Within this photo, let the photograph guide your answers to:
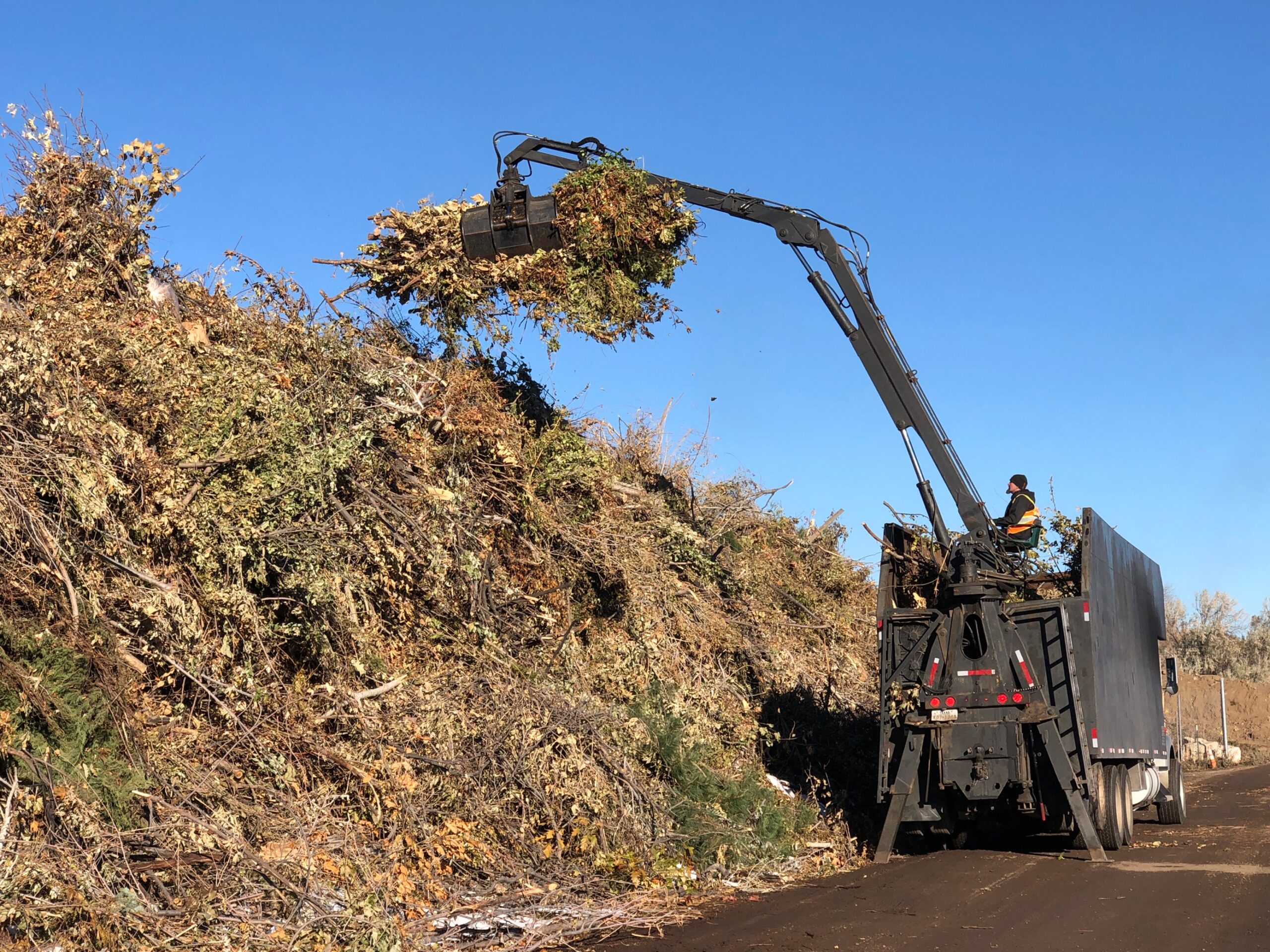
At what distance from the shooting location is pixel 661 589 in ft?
Result: 47.0

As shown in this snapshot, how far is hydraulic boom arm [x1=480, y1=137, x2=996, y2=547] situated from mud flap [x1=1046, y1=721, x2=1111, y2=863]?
7.09 ft

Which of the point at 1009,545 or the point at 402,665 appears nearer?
the point at 402,665

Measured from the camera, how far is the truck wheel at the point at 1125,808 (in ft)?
37.5

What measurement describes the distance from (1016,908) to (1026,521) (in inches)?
198

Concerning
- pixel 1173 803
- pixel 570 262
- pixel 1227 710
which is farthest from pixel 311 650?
pixel 1227 710

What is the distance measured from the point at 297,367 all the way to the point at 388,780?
450 cm

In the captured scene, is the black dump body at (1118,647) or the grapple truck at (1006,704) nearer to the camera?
the grapple truck at (1006,704)

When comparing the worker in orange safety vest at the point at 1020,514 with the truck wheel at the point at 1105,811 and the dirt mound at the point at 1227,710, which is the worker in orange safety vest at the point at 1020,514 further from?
the dirt mound at the point at 1227,710

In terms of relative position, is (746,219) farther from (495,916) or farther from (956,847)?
(495,916)

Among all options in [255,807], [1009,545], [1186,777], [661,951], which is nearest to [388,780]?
[255,807]

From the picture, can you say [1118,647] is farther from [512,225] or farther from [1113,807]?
[512,225]

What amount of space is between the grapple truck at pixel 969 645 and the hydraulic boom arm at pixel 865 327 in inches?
0.6

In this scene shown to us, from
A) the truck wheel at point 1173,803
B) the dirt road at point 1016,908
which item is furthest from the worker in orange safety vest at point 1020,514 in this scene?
the truck wheel at point 1173,803

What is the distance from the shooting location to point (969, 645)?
11.1m
